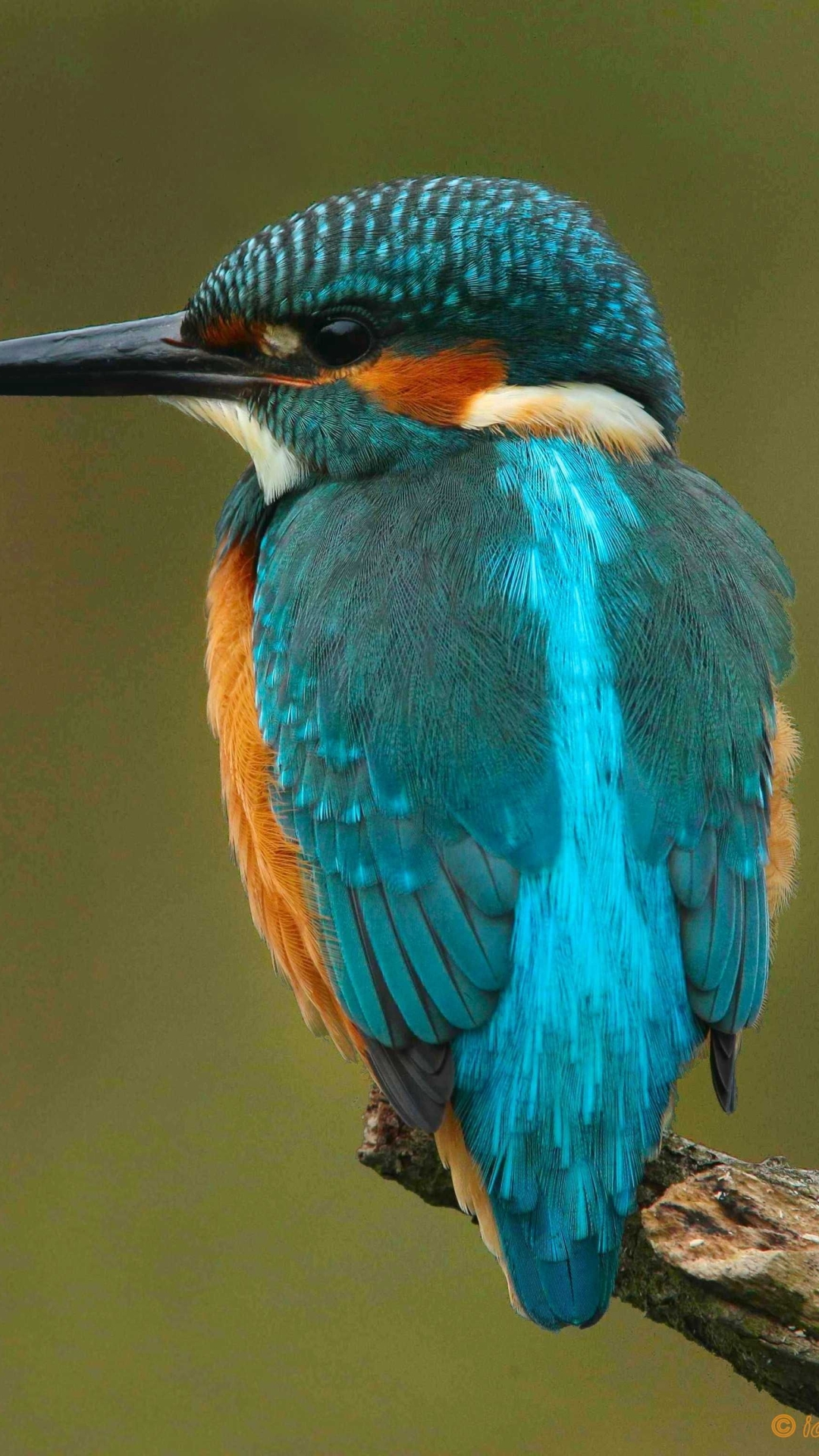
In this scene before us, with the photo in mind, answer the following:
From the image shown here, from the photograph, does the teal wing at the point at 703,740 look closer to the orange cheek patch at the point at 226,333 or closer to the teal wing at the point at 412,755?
the teal wing at the point at 412,755

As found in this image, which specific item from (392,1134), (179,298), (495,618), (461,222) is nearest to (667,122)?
(179,298)

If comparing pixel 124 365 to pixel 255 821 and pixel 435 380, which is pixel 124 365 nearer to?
pixel 435 380

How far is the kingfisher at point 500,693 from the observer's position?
2.07 m

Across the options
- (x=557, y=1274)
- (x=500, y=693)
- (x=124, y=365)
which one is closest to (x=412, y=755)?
(x=500, y=693)

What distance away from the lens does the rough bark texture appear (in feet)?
6.27

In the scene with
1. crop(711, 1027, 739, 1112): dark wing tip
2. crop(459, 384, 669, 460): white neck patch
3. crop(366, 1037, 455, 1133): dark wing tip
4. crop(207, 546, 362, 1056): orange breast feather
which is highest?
crop(459, 384, 669, 460): white neck patch

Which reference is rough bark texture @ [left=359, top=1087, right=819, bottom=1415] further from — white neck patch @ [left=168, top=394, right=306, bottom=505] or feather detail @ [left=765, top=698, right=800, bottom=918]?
white neck patch @ [left=168, top=394, right=306, bottom=505]

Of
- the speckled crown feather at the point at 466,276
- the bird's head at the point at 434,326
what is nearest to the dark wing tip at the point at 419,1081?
the bird's head at the point at 434,326

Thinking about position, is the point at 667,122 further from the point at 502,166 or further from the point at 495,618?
the point at 495,618

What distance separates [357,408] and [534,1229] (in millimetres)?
1061

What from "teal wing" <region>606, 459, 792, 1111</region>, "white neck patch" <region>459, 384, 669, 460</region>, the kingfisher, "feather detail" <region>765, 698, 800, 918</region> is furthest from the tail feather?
"white neck patch" <region>459, 384, 669, 460</region>

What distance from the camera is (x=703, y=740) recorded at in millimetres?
2182

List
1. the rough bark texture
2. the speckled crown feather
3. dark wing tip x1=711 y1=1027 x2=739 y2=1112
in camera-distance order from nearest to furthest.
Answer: the rough bark texture, dark wing tip x1=711 y1=1027 x2=739 y2=1112, the speckled crown feather

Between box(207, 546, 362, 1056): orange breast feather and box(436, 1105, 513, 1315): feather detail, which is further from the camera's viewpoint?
box(207, 546, 362, 1056): orange breast feather
